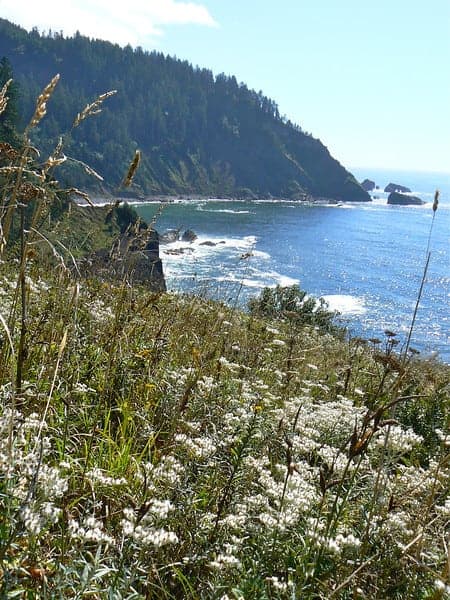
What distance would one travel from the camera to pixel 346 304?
59938mm

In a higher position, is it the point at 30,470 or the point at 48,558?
the point at 30,470

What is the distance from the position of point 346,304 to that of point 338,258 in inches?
1383

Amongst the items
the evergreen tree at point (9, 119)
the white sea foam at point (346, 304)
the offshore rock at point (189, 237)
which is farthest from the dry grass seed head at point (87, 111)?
the offshore rock at point (189, 237)

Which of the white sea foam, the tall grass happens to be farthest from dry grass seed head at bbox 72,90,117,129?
the white sea foam

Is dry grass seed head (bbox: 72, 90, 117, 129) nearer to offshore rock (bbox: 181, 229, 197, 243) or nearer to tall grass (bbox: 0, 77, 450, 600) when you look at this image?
tall grass (bbox: 0, 77, 450, 600)

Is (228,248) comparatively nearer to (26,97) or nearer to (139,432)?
(139,432)

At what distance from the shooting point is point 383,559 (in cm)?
288


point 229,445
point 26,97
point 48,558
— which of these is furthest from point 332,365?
point 26,97

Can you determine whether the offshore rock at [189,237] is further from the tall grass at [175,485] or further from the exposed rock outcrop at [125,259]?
the tall grass at [175,485]

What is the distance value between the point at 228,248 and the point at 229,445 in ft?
266

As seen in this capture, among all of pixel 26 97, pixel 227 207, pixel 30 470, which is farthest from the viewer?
pixel 26 97

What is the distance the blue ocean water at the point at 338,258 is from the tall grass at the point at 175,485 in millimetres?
4318

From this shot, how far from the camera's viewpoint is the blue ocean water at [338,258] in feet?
173

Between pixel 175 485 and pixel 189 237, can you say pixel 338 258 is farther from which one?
pixel 175 485
